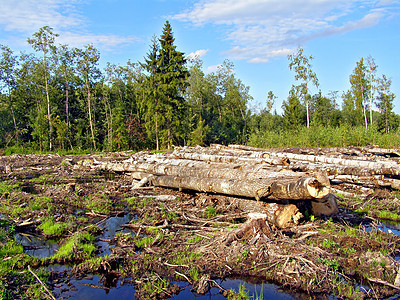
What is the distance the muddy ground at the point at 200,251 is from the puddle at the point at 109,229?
0.28 feet

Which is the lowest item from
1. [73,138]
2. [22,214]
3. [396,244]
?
[396,244]

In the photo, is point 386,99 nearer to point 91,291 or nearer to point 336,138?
point 336,138

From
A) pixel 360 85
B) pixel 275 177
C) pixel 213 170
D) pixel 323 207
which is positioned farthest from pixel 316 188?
pixel 360 85

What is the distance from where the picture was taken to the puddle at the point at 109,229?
6.28 metres

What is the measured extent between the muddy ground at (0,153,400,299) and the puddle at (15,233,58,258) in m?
0.11

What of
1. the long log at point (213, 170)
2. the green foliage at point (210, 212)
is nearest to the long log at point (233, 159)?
the long log at point (213, 170)

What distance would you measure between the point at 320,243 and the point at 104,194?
8027 millimetres

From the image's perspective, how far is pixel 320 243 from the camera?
605 cm

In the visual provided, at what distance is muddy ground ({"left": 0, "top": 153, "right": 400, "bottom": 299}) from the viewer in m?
4.62

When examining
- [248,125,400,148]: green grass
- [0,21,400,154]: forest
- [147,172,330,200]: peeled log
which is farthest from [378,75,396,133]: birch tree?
[147,172,330,200]: peeled log

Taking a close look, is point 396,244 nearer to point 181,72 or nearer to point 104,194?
point 104,194

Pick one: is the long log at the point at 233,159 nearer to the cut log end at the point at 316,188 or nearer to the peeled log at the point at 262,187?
the peeled log at the point at 262,187

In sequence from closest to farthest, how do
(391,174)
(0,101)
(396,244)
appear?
1. (396,244)
2. (391,174)
3. (0,101)

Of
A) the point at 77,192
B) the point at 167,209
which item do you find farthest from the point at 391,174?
the point at 77,192
